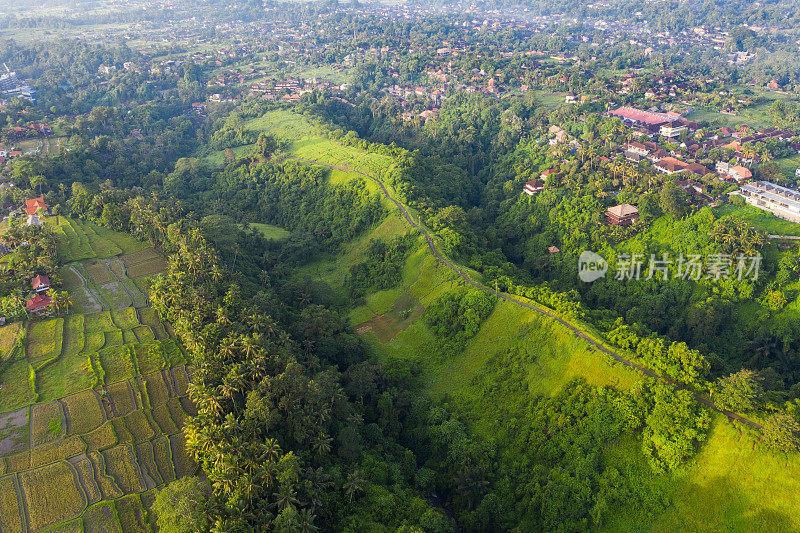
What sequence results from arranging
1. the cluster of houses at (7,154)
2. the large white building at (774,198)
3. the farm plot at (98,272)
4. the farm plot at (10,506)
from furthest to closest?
the cluster of houses at (7,154)
the large white building at (774,198)
the farm plot at (98,272)
the farm plot at (10,506)

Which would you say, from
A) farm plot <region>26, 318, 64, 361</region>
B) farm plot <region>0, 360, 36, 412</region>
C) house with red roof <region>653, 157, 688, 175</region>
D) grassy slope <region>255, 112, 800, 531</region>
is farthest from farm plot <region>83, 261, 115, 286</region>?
house with red roof <region>653, 157, 688, 175</region>

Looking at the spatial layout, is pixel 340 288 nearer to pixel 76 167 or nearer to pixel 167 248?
pixel 167 248

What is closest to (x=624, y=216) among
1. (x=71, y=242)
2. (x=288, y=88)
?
(x=71, y=242)

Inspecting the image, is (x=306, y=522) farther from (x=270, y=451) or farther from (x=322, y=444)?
(x=322, y=444)

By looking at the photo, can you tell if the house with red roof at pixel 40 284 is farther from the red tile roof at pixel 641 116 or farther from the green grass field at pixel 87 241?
the red tile roof at pixel 641 116

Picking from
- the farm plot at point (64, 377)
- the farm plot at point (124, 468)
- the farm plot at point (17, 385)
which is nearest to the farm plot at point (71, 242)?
the farm plot at point (17, 385)

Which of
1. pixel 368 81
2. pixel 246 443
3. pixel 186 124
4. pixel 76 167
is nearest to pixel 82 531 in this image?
pixel 246 443
